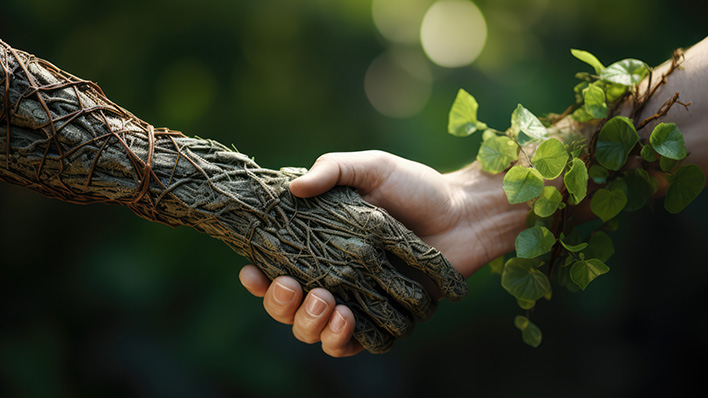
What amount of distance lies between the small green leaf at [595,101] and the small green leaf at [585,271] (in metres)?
0.33

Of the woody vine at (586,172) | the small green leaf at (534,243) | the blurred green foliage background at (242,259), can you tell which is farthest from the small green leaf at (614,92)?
the blurred green foliage background at (242,259)

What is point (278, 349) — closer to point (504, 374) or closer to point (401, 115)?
point (504, 374)

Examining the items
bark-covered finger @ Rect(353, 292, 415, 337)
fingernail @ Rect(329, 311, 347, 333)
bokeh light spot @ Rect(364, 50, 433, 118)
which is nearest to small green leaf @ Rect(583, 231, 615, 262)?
bark-covered finger @ Rect(353, 292, 415, 337)

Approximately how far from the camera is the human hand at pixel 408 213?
2.83 feet

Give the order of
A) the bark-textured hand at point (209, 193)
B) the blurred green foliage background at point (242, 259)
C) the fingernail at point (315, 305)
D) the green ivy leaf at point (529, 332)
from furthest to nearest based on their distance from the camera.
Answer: the blurred green foliage background at point (242, 259) → the green ivy leaf at point (529, 332) → the fingernail at point (315, 305) → the bark-textured hand at point (209, 193)

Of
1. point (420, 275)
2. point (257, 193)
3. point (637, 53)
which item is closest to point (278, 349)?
point (420, 275)

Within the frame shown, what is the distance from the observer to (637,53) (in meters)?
1.61

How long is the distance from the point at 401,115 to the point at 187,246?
965mm

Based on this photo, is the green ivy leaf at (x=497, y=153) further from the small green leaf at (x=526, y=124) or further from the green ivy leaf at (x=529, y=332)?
the green ivy leaf at (x=529, y=332)

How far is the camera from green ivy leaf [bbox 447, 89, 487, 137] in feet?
3.41

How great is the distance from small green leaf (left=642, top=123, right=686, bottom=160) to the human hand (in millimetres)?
323

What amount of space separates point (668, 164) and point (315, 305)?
0.79m

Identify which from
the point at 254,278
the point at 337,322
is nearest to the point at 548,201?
the point at 337,322

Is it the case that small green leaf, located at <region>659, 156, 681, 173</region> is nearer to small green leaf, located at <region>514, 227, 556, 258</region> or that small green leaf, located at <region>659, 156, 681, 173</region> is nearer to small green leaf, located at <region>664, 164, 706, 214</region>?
small green leaf, located at <region>664, 164, 706, 214</region>
